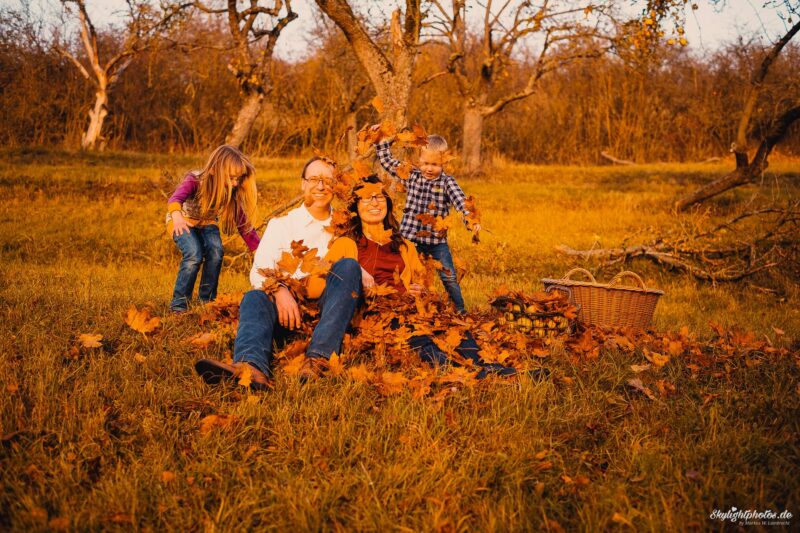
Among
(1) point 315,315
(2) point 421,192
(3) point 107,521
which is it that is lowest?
(3) point 107,521

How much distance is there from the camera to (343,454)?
2.71m

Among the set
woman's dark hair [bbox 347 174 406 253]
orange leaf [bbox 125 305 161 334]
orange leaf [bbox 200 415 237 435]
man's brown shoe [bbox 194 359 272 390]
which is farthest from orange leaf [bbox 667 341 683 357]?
orange leaf [bbox 125 305 161 334]

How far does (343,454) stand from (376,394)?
64 cm

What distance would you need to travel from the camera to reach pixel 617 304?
17.4 feet

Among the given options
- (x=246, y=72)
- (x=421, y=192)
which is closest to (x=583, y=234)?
(x=421, y=192)

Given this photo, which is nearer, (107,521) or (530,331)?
(107,521)

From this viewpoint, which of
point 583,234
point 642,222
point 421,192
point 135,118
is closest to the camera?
point 421,192

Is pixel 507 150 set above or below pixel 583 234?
above

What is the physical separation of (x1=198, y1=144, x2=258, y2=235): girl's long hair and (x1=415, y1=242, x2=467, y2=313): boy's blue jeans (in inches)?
59.6

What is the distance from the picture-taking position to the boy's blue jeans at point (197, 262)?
5512 millimetres

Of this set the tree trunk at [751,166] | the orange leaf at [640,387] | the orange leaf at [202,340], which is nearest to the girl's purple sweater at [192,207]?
the orange leaf at [202,340]

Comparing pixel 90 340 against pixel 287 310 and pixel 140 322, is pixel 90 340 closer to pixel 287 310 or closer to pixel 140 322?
pixel 140 322

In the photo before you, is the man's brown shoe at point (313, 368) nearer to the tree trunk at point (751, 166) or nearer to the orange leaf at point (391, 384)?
the orange leaf at point (391, 384)

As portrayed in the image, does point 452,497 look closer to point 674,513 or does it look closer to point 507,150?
point 674,513
